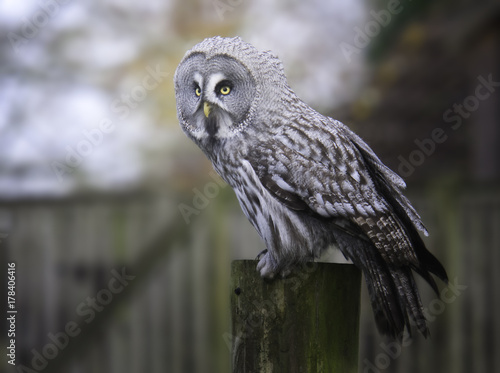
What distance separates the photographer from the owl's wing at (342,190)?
2.16m

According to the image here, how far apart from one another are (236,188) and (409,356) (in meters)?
2.16

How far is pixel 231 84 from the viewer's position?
93.0 inches

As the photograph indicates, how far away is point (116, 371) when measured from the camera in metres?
4.10

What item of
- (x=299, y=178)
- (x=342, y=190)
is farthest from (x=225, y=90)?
(x=342, y=190)

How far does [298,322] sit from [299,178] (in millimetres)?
618

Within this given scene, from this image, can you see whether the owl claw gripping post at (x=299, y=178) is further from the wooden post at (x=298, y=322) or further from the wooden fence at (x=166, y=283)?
the wooden fence at (x=166, y=283)

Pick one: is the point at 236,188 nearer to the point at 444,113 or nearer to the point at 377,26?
the point at 377,26

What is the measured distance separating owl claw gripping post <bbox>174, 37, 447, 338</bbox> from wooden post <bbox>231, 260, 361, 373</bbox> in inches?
7.3

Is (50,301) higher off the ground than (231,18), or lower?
lower

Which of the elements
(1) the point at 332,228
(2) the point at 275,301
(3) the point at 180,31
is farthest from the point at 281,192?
(3) the point at 180,31

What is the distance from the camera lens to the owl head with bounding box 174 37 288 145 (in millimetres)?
2328

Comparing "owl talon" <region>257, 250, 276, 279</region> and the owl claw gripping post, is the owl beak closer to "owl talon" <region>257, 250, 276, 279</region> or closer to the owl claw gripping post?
the owl claw gripping post

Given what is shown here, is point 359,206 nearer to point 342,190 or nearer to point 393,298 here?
point 342,190

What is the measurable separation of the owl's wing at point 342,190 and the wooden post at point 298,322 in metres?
0.31
